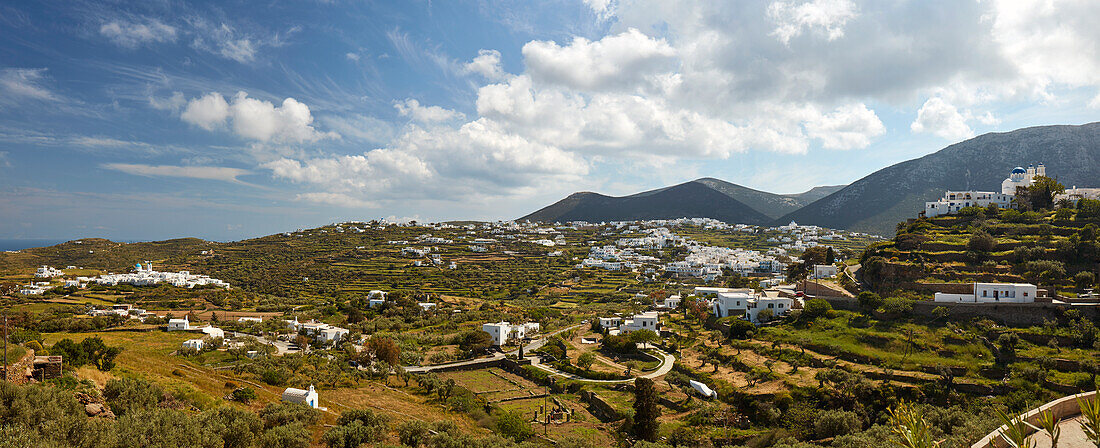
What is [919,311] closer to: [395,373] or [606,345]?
[606,345]

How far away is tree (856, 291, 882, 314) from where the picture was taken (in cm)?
3331

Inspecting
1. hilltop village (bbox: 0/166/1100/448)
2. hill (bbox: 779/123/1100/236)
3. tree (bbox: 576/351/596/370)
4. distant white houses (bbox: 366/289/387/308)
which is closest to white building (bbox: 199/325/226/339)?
hilltop village (bbox: 0/166/1100/448)

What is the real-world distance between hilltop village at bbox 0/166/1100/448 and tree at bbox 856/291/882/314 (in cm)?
9

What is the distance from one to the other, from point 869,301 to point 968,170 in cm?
12177

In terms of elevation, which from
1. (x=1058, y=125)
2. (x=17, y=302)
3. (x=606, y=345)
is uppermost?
(x=1058, y=125)

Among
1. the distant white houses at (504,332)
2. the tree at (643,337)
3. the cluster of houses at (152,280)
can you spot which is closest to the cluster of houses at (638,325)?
the tree at (643,337)

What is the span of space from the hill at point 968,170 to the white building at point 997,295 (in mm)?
92454

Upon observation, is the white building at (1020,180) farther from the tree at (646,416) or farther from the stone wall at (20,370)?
the stone wall at (20,370)

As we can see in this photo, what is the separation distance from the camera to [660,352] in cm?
3616

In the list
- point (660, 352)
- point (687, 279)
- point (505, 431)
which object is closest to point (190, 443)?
point (505, 431)

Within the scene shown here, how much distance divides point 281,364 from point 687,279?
62.0 m

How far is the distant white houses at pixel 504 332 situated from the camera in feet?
136

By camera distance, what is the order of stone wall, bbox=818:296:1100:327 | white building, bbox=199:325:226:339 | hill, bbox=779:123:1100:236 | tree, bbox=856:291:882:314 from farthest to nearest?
hill, bbox=779:123:1100:236 < white building, bbox=199:325:226:339 < tree, bbox=856:291:882:314 < stone wall, bbox=818:296:1100:327

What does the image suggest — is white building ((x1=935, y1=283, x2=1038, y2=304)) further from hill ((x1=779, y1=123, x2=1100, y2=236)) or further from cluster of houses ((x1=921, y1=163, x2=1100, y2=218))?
hill ((x1=779, y1=123, x2=1100, y2=236))
